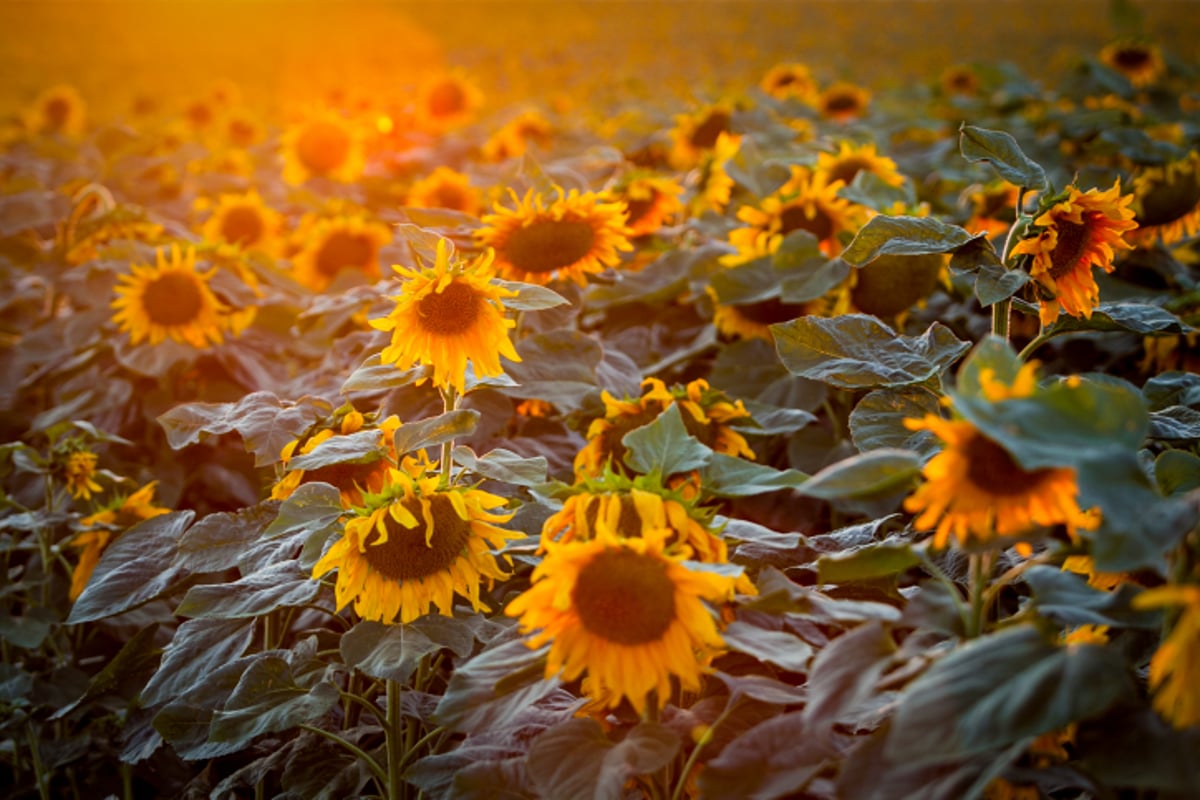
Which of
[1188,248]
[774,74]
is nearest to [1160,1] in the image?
[774,74]

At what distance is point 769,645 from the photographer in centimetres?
111

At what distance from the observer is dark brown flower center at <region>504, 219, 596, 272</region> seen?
1.98 meters

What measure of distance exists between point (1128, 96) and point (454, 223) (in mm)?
3026

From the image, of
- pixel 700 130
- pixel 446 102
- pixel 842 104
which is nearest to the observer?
pixel 700 130

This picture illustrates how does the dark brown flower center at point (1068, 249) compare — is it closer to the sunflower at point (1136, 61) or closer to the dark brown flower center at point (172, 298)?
the dark brown flower center at point (172, 298)

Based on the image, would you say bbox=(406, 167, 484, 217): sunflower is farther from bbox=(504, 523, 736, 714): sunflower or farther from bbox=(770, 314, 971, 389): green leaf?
bbox=(504, 523, 736, 714): sunflower

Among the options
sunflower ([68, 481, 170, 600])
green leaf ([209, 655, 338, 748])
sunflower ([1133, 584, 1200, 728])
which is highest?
sunflower ([1133, 584, 1200, 728])

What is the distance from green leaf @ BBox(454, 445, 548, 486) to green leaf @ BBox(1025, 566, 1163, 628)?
1.91 ft

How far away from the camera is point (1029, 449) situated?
893 millimetres

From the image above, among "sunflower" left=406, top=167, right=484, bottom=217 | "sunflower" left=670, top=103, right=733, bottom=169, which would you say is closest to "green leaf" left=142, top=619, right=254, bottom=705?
"sunflower" left=406, top=167, right=484, bottom=217

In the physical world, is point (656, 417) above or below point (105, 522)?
above

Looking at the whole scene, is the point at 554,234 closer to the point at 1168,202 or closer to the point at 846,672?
the point at 846,672

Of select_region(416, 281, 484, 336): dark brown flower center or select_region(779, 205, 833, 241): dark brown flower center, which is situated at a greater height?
select_region(416, 281, 484, 336): dark brown flower center

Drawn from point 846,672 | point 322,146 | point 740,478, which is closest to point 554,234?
point 740,478
